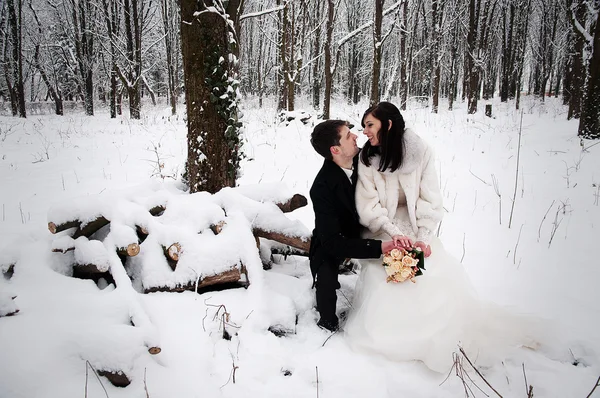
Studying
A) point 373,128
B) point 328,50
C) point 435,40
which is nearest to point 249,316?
point 373,128

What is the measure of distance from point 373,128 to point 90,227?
2.31 meters

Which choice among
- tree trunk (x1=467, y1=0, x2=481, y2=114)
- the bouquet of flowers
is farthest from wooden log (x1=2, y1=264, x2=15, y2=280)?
tree trunk (x1=467, y1=0, x2=481, y2=114)

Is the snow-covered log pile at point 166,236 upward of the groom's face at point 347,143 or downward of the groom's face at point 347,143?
downward

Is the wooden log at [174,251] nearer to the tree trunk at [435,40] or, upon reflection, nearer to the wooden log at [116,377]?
the wooden log at [116,377]

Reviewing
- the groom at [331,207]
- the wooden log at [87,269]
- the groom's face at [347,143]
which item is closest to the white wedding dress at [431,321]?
the groom at [331,207]

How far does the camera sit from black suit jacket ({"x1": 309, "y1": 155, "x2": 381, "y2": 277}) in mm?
2102

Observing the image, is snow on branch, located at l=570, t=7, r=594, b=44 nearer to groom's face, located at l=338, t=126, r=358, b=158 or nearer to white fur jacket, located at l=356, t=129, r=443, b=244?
white fur jacket, located at l=356, t=129, r=443, b=244

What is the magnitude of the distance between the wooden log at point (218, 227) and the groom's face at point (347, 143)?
1143 mm

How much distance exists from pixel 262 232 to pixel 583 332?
2494 millimetres

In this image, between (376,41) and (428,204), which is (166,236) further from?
(376,41)

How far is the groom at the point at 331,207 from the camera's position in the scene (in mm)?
2162

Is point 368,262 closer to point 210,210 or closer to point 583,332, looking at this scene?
point 210,210

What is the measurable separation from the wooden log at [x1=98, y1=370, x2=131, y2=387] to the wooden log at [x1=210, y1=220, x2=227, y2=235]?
3.85 ft

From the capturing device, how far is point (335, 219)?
7.17ft
